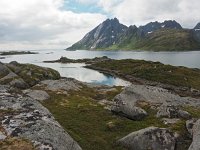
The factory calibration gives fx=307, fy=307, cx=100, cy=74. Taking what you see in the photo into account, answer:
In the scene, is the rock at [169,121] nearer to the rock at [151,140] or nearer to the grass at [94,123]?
the grass at [94,123]

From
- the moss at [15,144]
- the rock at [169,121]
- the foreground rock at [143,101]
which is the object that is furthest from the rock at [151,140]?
the moss at [15,144]

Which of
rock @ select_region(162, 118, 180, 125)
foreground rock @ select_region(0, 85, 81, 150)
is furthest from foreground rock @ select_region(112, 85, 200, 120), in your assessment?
foreground rock @ select_region(0, 85, 81, 150)

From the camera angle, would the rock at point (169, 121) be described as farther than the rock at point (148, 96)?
No

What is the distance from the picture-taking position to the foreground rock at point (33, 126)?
26.6 meters

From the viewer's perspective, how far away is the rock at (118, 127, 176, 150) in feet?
112

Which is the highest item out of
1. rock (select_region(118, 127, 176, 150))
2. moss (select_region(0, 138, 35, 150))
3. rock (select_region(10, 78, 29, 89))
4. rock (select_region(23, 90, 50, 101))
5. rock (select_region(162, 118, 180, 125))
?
moss (select_region(0, 138, 35, 150))

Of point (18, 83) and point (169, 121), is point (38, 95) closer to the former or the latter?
point (18, 83)

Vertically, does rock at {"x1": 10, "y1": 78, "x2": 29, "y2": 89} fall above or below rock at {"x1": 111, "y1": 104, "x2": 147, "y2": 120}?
below

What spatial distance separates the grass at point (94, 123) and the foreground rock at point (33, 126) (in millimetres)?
6361

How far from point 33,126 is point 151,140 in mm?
13512

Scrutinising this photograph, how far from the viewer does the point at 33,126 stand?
2855 centimetres

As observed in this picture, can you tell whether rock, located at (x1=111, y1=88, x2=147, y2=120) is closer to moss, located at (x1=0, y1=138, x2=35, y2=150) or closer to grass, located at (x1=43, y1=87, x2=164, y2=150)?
grass, located at (x1=43, y1=87, x2=164, y2=150)

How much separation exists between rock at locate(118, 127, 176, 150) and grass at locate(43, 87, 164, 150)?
5.42 ft

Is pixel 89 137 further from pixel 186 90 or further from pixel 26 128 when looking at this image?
pixel 186 90
